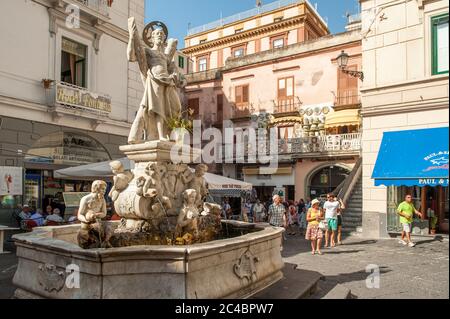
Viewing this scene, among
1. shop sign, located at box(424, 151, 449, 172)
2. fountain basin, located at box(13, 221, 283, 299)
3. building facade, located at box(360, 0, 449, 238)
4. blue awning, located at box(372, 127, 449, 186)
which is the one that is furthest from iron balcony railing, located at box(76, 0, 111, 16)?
shop sign, located at box(424, 151, 449, 172)

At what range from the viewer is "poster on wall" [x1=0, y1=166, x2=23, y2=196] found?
39.5 ft

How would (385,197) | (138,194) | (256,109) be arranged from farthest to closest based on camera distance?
(256,109) < (385,197) < (138,194)

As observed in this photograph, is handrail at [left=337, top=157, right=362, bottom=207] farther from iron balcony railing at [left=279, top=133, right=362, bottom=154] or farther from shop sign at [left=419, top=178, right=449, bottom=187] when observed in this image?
iron balcony railing at [left=279, top=133, right=362, bottom=154]

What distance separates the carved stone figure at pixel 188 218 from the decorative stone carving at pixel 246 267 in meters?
1.03

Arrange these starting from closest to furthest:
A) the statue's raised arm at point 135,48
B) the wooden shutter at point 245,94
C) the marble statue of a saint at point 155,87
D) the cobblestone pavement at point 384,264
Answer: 1. the cobblestone pavement at point 384,264
2. the statue's raised arm at point 135,48
3. the marble statue of a saint at point 155,87
4. the wooden shutter at point 245,94

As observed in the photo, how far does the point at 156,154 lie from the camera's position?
5578mm

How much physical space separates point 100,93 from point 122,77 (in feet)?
6.68

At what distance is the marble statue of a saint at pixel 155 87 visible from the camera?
19.9 feet

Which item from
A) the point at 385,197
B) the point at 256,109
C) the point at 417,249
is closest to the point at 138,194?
the point at 417,249

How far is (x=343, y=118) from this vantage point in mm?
20703

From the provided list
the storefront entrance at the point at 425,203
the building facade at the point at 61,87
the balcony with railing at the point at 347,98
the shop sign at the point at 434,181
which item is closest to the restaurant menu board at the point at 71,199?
the building facade at the point at 61,87

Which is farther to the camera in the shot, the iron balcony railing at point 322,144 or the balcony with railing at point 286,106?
the balcony with railing at point 286,106

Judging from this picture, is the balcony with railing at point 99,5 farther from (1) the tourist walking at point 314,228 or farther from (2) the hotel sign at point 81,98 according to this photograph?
(1) the tourist walking at point 314,228
